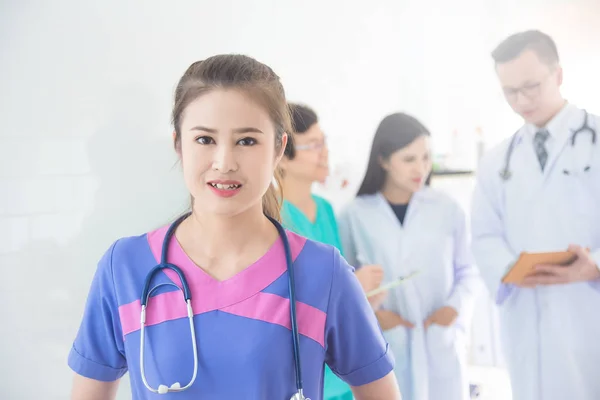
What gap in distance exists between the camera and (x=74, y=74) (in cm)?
132

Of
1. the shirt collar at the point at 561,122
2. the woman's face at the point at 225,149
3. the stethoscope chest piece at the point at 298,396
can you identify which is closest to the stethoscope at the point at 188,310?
the stethoscope chest piece at the point at 298,396

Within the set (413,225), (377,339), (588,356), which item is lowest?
(588,356)

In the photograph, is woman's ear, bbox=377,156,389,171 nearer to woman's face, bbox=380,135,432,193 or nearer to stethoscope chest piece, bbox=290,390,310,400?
woman's face, bbox=380,135,432,193

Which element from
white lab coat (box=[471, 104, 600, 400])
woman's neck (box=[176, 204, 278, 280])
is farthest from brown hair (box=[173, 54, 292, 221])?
white lab coat (box=[471, 104, 600, 400])

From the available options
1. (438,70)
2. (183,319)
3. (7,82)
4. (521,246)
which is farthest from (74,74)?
(521,246)

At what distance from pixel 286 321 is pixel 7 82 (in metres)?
0.89

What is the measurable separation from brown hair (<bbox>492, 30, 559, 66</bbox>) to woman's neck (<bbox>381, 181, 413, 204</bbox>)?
0.36 m

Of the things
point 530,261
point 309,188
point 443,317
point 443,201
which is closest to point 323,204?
point 309,188

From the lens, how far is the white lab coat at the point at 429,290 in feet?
4.47

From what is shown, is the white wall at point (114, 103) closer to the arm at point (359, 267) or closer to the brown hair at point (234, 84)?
the arm at point (359, 267)

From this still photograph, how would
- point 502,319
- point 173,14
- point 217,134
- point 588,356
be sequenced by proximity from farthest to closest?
point 173,14 < point 502,319 < point 588,356 < point 217,134

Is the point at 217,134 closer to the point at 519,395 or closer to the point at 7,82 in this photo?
the point at 7,82

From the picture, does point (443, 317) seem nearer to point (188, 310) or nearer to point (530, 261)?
point (530, 261)

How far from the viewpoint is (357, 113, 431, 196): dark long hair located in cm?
141
